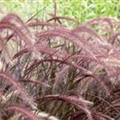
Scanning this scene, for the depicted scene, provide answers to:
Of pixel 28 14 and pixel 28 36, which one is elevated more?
pixel 28 36

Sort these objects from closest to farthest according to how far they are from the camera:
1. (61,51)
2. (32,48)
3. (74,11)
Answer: (32,48)
(61,51)
(74,11)

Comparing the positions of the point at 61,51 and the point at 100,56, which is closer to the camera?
the point at 100,56

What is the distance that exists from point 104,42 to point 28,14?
4.36 feet

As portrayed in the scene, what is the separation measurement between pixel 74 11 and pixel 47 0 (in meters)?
0.38

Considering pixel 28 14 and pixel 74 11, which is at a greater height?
pixel 28 14

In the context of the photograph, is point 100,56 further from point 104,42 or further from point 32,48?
point 32,48

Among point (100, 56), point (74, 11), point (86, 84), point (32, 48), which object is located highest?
point (32, 48)

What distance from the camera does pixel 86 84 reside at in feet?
8.22

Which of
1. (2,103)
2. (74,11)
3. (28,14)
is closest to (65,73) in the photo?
(2,103)

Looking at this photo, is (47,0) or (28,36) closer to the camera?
(28,36)

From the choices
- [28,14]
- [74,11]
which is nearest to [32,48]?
[28,14]

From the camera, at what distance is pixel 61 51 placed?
106 inches

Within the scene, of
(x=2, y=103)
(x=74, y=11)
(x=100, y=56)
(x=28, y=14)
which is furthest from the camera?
(x=74, y=11)

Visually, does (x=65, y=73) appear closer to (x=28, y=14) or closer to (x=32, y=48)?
(x=32, y=48)
